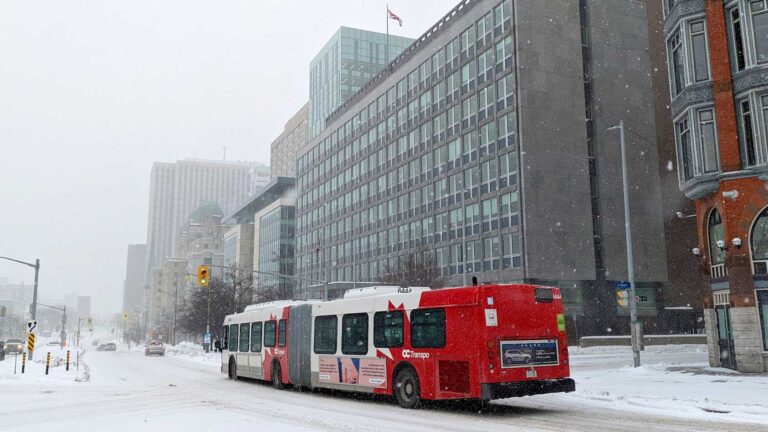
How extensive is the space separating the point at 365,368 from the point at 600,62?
46.0 meters

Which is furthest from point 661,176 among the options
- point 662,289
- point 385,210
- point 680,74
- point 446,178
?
point 680,74

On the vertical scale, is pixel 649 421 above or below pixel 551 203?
below

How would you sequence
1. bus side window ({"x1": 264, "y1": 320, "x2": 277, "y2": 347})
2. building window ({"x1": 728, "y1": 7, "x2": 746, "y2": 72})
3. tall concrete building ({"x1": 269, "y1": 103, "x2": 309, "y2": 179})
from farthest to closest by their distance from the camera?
tall concrete building ({"x1": 269, "y1": 103, "x2": 309, "y2": 179}), building window ({"x1": 728, "y1": 7, "x2": 746, "y2": 72}), bus side window ({"x1": 264, "y1": 320, "x2": 277, "y2": 347})

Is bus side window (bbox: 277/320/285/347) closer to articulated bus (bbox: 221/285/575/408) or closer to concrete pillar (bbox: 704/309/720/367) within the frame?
articulated bus (bbox: 221/285/575/408)

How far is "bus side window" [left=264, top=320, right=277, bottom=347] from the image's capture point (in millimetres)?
22141

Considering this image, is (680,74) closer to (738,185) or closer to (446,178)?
(738,185)

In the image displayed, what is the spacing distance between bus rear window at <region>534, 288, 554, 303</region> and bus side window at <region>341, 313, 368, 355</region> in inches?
180

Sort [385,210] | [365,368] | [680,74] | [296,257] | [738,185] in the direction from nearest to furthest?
[365,368]
[738,185]
[680,74]
[385,210]
[296,257]

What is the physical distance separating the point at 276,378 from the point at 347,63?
95.0m

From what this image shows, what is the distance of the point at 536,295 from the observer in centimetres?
1446

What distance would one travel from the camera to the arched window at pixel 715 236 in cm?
2373

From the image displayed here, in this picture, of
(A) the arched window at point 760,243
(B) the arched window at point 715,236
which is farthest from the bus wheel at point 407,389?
(B) the arched window at point 715,236

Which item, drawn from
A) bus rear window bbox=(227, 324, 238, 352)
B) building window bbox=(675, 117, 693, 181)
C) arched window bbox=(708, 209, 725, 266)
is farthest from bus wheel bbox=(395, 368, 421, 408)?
building window bbox=(675, 117, 693, 181)

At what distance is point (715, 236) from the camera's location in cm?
2420
